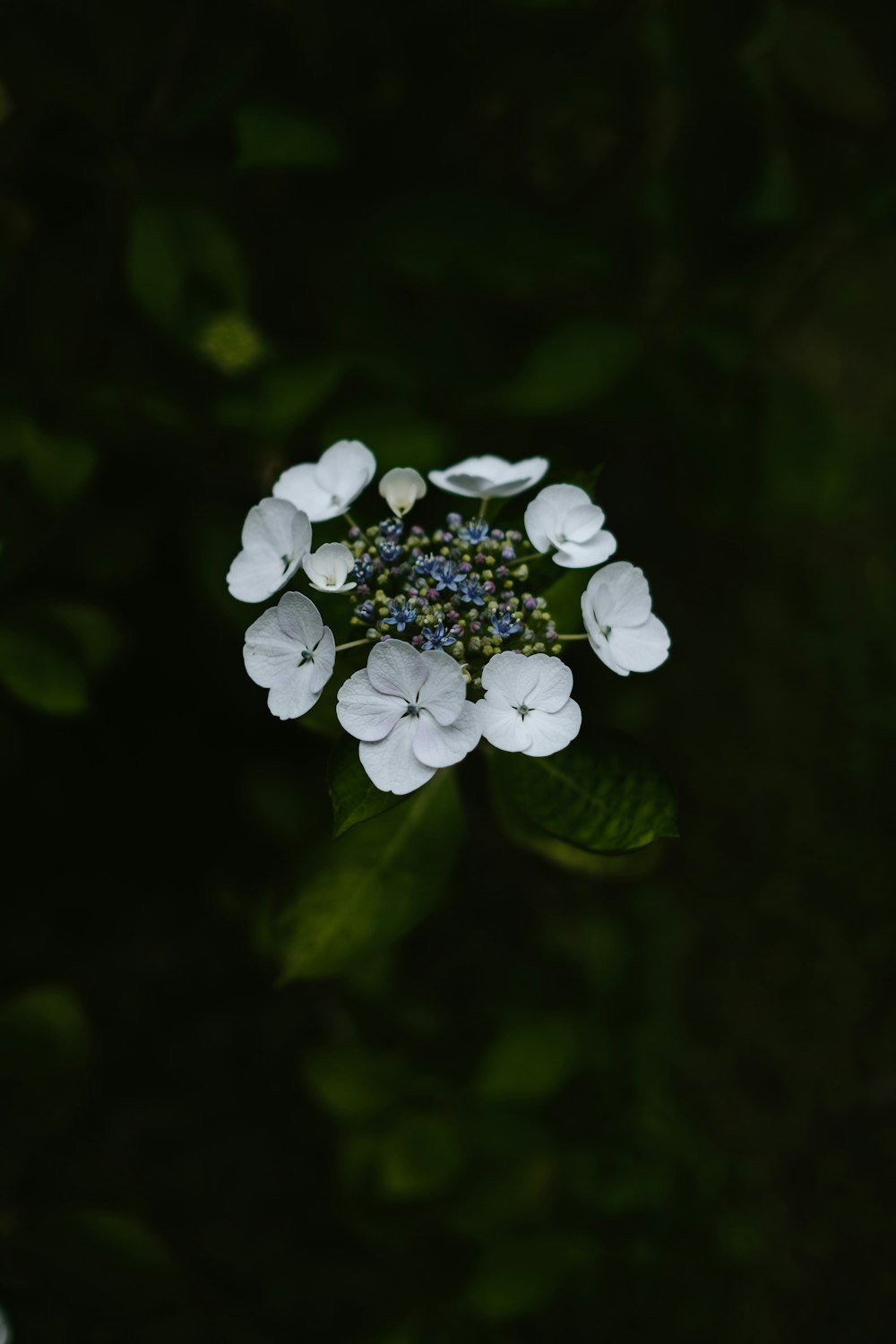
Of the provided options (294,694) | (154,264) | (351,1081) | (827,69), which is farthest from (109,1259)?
(827,69)

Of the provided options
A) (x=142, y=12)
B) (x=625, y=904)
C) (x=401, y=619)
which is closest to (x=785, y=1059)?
(x=625, y=904)

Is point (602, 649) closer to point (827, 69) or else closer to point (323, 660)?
point (323, 660)

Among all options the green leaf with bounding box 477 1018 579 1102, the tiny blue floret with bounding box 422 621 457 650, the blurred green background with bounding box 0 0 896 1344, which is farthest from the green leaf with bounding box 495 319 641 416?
the green leaf with bounding box 477 1018 579 1102

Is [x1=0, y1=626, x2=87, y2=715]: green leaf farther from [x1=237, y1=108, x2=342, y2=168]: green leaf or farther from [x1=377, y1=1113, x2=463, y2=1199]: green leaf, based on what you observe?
[x1=377, y1=1113, x2=463, y2=1199]: green leaf

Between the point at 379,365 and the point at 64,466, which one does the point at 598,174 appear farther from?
the point at 64,466

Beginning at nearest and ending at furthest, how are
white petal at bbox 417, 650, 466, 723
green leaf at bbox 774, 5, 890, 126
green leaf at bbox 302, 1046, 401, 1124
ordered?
white petal at bbox 417, 650, 466, 723, green leaf at bbox 302, 1046, 401, 1124, green leaf at bbox 774, 5, 890, 126

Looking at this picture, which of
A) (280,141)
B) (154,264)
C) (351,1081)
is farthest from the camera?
(351,1081)
